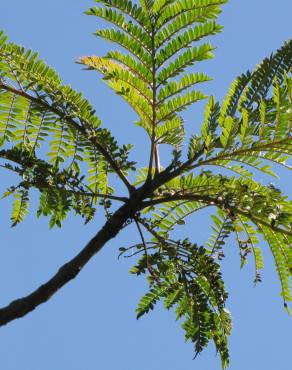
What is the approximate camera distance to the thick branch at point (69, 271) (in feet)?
13.3

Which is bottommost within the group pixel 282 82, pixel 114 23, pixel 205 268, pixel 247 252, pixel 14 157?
pixel 14 157

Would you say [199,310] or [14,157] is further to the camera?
[199,310]

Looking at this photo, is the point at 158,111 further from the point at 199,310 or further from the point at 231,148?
the point at 199,310

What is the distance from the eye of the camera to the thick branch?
160 inches

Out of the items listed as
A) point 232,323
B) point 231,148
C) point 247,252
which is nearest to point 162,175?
point 231,148

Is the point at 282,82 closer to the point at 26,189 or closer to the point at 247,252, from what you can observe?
the point at 247,252

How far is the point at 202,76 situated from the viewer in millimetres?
4547

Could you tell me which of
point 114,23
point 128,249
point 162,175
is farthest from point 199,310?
point 114,23

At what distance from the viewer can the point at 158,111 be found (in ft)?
15.3

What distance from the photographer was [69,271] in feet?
13.6

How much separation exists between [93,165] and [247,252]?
1226 millimetres

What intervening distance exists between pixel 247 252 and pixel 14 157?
169cm

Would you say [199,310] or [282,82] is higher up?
[282,82]

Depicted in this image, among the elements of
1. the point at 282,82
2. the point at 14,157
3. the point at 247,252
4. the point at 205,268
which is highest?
the point at 282,82
